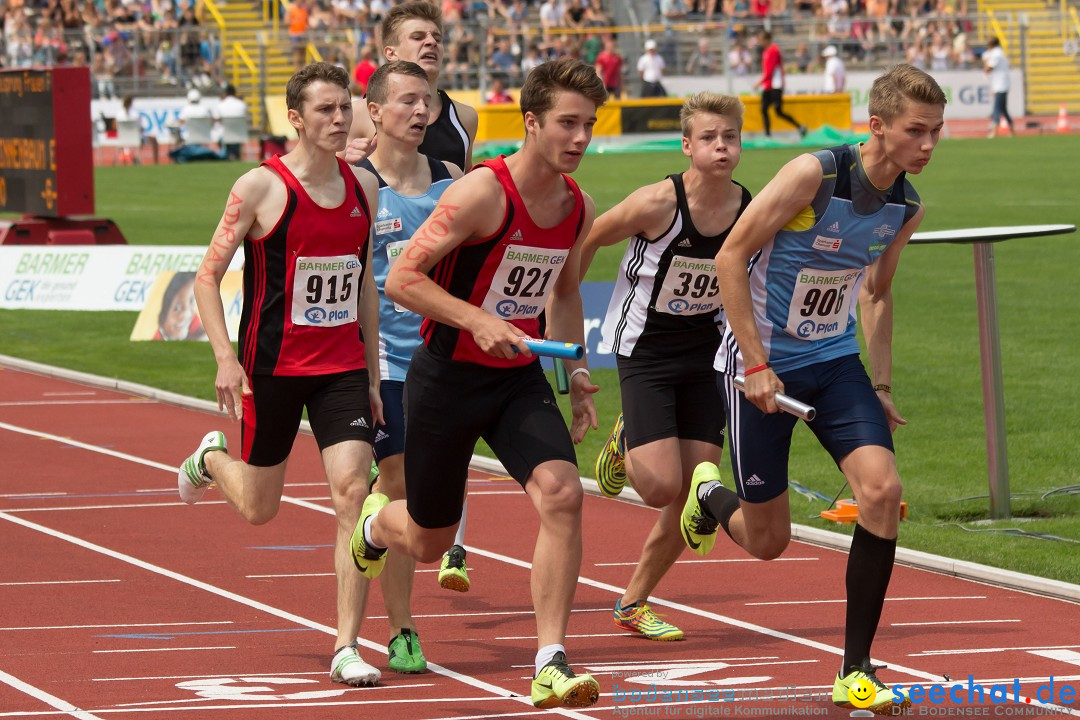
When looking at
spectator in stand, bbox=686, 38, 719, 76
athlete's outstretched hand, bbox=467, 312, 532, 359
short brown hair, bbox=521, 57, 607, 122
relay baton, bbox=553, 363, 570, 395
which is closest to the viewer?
athlete's outstretched hand, bbox=467, 312, 532, 359

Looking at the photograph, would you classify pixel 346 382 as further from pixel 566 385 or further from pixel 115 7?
pixel 115 7

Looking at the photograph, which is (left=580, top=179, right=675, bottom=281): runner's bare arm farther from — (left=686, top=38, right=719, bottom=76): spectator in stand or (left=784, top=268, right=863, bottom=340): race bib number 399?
(left=686, top=38, right=719, bottom=76): spectator in stand

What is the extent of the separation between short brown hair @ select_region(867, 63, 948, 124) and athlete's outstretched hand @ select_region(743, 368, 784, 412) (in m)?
0.95

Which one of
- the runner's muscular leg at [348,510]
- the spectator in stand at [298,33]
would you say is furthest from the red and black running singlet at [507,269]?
the spectator in stand at [298,33]

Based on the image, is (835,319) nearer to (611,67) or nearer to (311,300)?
(311,300)

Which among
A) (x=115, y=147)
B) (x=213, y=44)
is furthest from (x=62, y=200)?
(x=213, y=44)

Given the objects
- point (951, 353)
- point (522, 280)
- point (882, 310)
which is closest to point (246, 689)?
point (522, 280)

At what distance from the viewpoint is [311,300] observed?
22.6 feet

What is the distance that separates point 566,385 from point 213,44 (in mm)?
38839

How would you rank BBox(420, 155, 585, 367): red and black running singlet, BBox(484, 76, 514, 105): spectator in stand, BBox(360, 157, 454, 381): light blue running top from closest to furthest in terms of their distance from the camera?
BBox(420, 155, 585, 367): red and black running singlet < BBox(360, 157, 454, 381): light blue running top < BBox(484, 76, 514, 105): spectator in stand

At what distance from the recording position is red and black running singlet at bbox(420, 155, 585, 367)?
6098 millimetres

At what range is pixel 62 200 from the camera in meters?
20.7

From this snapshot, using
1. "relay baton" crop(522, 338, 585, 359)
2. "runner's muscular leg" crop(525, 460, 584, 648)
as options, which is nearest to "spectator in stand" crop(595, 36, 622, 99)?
"runner's muscular leg" crop(525, 460, 584, 648)

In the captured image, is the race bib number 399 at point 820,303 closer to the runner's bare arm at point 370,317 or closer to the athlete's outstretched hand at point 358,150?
the runner's bare arm at point 370,317
